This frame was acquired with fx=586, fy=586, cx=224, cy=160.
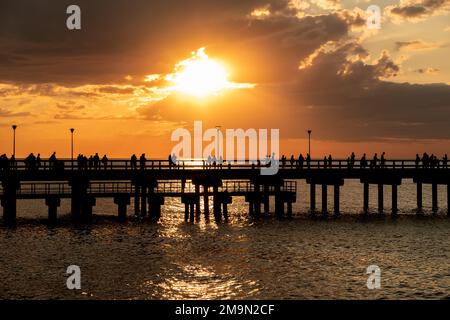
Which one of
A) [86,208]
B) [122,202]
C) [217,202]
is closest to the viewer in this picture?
[86,208]

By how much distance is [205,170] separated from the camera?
57.2m

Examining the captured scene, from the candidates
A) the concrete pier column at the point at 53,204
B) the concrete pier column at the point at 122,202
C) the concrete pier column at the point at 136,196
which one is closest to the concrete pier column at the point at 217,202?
the concrete pier column at the point at 136,196

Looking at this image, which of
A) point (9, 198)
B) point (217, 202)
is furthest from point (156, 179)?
point (9, 198)

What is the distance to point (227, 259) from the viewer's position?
36500 mm

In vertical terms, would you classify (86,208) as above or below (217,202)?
below

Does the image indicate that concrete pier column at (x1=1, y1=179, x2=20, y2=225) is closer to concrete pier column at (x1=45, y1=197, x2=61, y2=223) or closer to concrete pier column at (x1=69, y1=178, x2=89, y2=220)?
concrete pier column at (x1=45, y1=197, x2=61, y2=223)

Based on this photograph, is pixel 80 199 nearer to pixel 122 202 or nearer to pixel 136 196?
pixel 122 202

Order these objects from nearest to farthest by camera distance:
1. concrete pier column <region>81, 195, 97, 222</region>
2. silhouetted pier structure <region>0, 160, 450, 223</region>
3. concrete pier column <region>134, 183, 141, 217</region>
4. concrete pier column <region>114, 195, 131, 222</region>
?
1. silhouetted pier structure <region>0, 160, 450, 223</region>
2. concrete pier column <region>81, 195, 97, 222</region>
3. concrete pier column <region>114, 195, 131, 222</region>
4. concrete pier column <region>134, 183, 141, 217</region>

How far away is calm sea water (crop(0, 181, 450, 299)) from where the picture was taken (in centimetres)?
2797

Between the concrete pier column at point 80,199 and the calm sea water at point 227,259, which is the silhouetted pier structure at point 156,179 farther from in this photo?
the calm sea water at point 227,259

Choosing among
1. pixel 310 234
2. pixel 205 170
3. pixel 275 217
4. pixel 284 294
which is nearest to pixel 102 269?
pixel 284 294

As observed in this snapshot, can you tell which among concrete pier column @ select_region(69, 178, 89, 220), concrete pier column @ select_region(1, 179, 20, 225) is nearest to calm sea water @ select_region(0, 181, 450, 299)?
concrete pier column @ select_region(1, 179, 20, 225)
